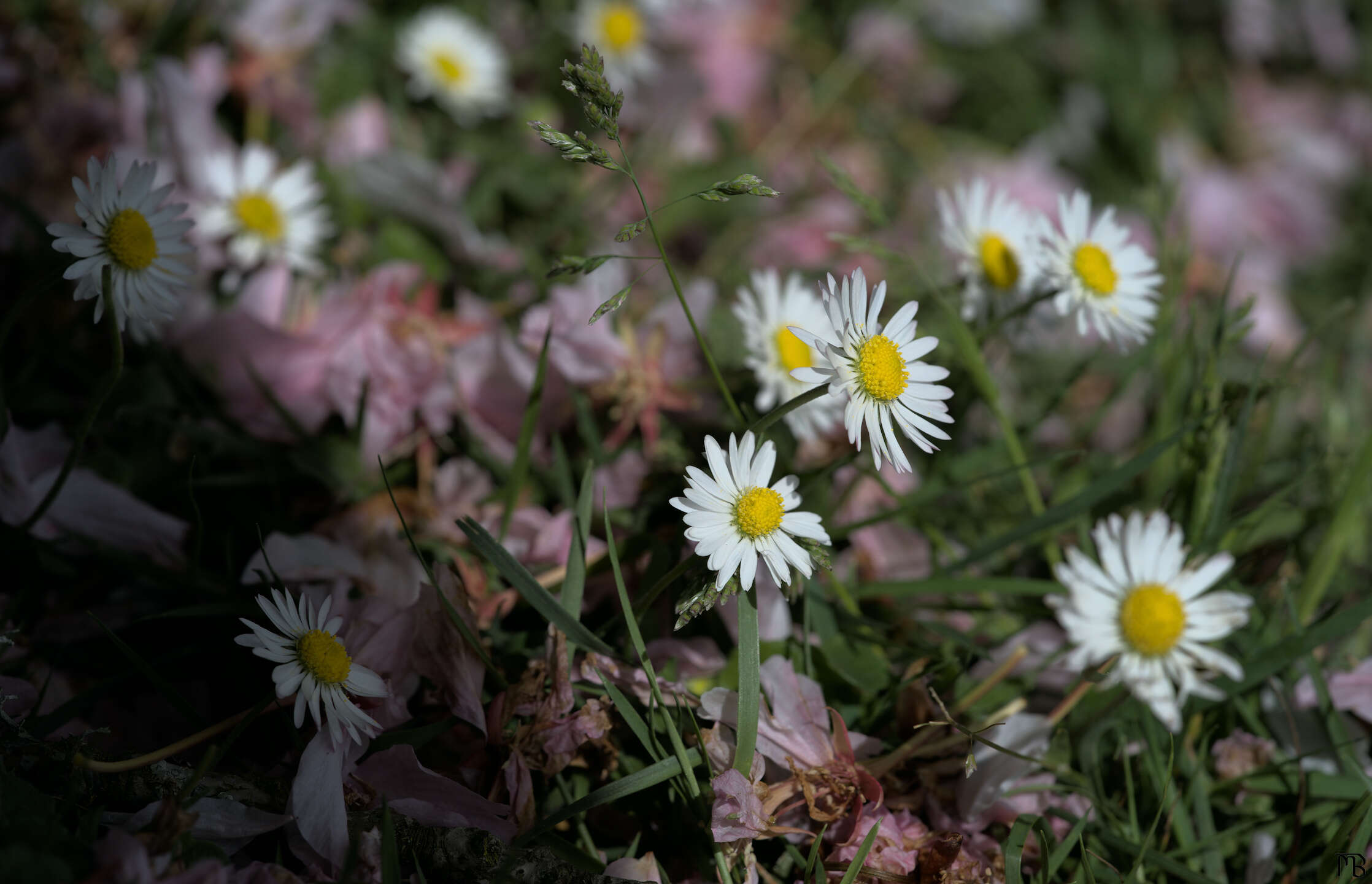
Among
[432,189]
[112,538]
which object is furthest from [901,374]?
[432,189]

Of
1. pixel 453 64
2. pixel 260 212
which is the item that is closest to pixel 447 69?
pixel 453 64

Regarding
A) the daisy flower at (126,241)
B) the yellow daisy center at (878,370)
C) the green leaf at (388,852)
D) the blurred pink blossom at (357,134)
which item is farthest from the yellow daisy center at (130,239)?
the blurred pink blossom at (357,134)

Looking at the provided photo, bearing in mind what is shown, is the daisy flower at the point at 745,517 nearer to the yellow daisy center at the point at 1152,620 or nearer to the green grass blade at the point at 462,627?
the green grass blade at the point at 462,627

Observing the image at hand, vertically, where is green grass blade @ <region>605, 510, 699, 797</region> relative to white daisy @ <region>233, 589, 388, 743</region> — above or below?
above

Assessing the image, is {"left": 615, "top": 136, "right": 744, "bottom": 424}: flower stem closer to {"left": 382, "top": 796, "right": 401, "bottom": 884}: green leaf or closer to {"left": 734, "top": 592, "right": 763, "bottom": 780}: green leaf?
{"left": 734, "top": 592, "right": 763, "bottom": 780}: green leaf

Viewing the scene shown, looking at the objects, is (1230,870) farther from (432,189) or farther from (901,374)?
(432,189)

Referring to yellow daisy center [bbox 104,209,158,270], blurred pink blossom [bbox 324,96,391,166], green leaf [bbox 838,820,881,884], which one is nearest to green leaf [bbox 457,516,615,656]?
green leaf [bbox 838,820,881,884]
